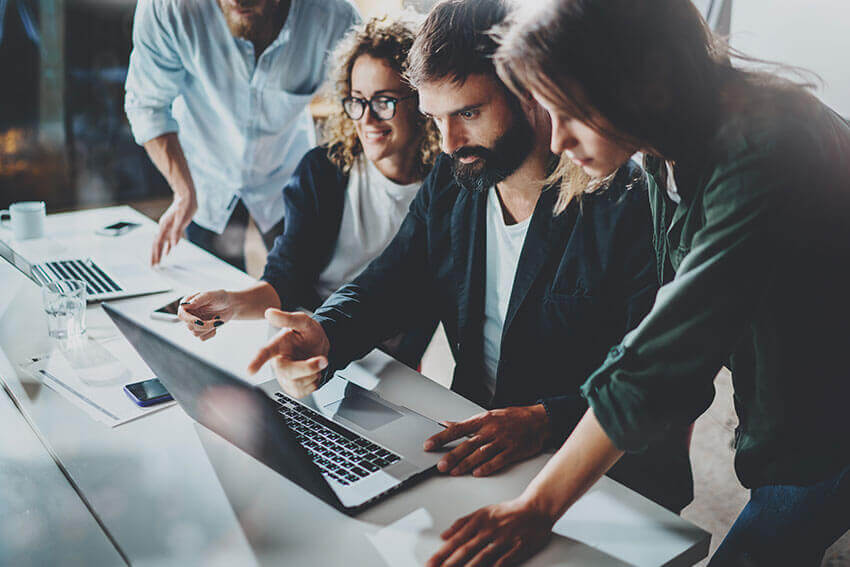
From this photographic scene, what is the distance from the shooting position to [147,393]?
1.08 m

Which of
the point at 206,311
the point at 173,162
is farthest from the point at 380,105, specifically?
the point at 173,162

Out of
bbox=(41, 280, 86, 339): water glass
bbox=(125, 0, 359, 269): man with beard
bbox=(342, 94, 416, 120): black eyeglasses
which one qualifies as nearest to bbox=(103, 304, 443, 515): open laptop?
bbox=(41, 280, 86, 339): water glass

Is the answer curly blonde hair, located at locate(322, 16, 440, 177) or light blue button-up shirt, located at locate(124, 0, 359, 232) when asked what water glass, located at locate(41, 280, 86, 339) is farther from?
light blue button-up shirt, located at locate(124, 0, 359, 232)

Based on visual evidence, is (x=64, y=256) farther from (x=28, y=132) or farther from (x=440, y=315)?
(x=28, y=132)

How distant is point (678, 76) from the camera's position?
703 mm

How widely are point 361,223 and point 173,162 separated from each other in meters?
0.61

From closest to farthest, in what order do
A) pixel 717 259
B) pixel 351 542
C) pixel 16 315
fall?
pixel 717 259 → pixel 351 542 → pixel 16 315

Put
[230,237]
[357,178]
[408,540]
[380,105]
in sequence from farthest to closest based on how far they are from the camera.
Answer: [230,237]
[357,178]
[380,105]
[408,540]

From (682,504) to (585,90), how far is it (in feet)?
2.54

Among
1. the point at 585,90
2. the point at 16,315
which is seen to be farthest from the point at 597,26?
the point at 16,315

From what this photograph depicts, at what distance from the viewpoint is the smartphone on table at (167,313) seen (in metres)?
1.40

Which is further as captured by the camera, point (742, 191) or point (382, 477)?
point (382, 477)

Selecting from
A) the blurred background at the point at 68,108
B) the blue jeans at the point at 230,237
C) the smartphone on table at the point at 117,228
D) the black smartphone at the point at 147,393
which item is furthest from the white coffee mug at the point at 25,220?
the blurred background at the point at 68,108

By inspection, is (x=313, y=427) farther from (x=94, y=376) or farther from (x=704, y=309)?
(x=704, y=309)
